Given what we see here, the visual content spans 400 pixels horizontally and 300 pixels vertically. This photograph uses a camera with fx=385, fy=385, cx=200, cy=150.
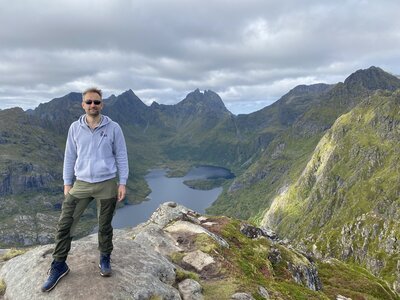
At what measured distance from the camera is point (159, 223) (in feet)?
154

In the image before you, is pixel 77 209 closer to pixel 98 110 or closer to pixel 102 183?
pixel 102 183

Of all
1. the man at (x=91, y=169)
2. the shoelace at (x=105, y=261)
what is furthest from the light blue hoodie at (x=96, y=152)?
the shoelace at (x=105, y=261)

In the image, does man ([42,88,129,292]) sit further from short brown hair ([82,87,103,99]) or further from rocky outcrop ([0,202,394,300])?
rocky outcrop ([0,202,394,300])

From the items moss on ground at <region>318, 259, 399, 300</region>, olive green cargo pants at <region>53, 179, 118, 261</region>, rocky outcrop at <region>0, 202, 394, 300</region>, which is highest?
olive green cargo pants at <region>53, 179, 118, 261</region>

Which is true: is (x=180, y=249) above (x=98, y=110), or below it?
below

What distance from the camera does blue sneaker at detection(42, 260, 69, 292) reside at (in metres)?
18.0

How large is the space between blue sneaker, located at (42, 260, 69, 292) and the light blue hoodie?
13.2ft

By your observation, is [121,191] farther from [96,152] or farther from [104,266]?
[104,266]

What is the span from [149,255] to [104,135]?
32.9 ft

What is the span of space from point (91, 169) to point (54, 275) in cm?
555

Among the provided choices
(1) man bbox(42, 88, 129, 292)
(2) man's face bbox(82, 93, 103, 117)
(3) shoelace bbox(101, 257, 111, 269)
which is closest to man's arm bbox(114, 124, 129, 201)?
(1) man bbox(42, 88, 129, 292)

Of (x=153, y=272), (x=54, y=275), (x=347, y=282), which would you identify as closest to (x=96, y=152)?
(x=54, y=275)

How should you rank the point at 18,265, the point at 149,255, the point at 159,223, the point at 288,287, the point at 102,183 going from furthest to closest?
the point at 159,223, the point at 288,287, the point at 149,255, the point at 18,265, the point at 102,183

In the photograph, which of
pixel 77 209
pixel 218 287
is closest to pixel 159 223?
pixel 218 287
